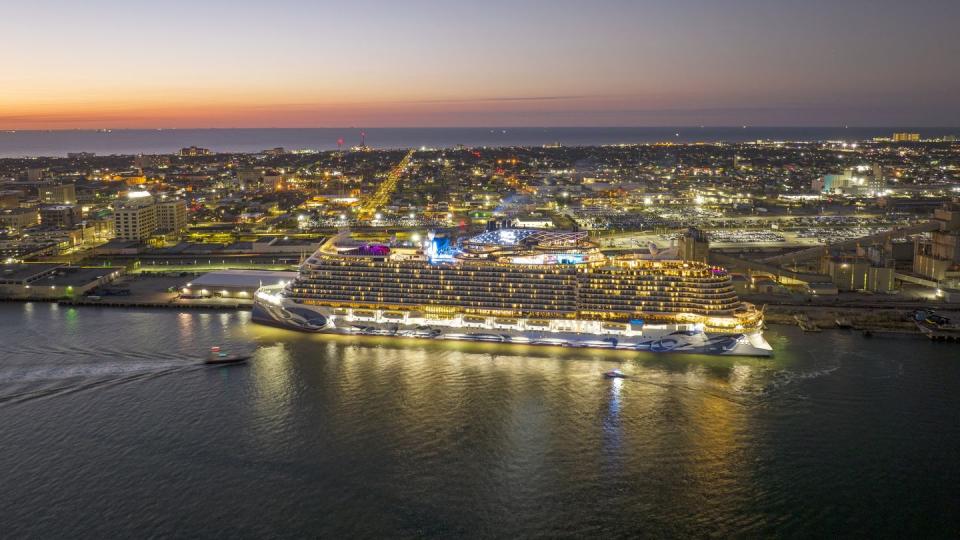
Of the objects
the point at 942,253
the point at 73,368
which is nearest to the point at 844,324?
the point at 942,253

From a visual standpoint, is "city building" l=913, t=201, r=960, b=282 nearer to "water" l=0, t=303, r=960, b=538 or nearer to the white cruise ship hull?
"water" l=0, t=303, r=960, b=538

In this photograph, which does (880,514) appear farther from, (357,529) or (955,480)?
(357,529)

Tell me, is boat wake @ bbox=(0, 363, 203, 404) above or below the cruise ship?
below

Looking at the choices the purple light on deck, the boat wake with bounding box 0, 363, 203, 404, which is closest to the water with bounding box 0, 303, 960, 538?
the boat wake with bounding box 0, 363, 203, 404

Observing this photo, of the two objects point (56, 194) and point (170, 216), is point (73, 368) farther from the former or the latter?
point (56, 194)

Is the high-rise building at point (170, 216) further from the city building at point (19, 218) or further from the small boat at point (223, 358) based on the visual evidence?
the small boat at point (223, 358)

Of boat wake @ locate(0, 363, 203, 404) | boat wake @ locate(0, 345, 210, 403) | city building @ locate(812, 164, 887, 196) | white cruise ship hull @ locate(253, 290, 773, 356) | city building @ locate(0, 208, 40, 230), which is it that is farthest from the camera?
city building @ locate(812, 164, 887, 196)

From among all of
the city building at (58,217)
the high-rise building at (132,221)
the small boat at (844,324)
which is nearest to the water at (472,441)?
the small boat at (844,324)
